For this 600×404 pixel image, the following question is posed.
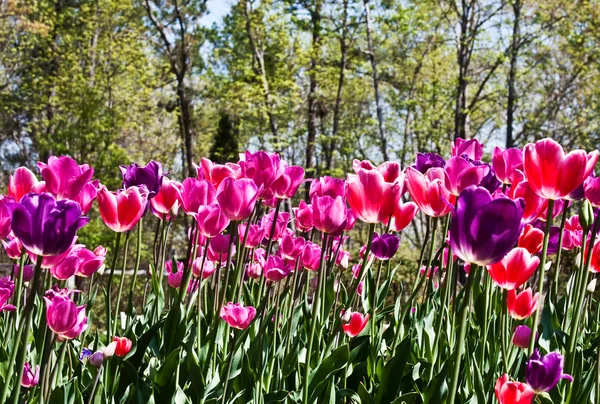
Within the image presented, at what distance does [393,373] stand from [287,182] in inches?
19.9

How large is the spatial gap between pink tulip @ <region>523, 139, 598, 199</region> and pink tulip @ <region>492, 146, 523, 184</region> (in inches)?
12.7

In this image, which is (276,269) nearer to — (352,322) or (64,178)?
(352,322)

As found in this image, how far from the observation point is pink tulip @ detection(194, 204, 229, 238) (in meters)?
1.17

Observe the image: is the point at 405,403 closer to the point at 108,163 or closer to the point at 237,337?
the point at 237,337

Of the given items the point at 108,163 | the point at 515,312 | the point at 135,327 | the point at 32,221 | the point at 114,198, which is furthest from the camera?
the point at 108,163

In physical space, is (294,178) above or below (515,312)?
above

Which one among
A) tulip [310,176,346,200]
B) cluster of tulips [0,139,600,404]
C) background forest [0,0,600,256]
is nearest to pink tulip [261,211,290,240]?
cluster of tulips [0,139,600,404]

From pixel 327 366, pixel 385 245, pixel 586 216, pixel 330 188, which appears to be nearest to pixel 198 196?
pixel 330 188

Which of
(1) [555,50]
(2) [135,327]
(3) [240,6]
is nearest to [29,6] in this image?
→ (3) [240,6]

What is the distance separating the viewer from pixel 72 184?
1181mm

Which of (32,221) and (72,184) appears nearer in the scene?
(32,221)

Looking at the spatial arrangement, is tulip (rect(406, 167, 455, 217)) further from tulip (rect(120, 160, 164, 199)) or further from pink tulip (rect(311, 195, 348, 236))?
tulip (rect(120, 160, 164, 199))

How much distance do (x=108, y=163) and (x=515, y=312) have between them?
10094 mm

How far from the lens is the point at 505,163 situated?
1.42 metres
